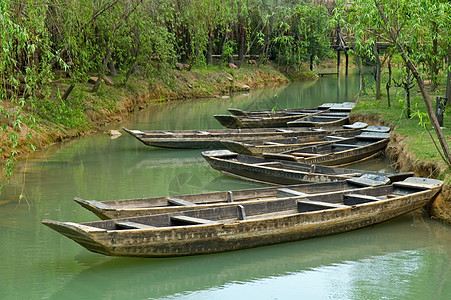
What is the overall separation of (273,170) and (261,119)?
7.18 meters

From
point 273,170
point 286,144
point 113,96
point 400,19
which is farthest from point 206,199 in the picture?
point 113,96

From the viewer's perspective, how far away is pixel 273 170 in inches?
435

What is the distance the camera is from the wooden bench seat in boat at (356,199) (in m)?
8.85

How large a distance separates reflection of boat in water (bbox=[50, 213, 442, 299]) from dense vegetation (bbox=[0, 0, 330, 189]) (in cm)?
217

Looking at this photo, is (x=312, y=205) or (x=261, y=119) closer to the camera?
(x=312, y=205)

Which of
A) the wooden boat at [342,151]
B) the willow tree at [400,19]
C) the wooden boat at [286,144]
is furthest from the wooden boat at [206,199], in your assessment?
the wooden boat at [286,144]

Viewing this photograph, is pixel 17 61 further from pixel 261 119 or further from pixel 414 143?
pixel 261 119

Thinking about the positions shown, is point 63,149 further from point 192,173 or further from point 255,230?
point 255,230

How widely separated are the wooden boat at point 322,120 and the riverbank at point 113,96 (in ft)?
20.8

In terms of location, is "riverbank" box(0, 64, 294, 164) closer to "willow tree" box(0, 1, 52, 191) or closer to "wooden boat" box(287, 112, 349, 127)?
"willow tree" box(0, 1, 52, 191)

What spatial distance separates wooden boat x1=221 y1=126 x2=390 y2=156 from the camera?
510 inches

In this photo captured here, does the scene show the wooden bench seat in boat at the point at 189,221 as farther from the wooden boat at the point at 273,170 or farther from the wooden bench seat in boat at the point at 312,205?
the wooden boat at the point at 273,170

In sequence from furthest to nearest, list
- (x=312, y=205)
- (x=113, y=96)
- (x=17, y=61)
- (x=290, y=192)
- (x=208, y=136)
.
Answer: (x=113, y=96), (x=208, y=136), (x=17, y=61), (x=290, y=192), (x=312, y=205)

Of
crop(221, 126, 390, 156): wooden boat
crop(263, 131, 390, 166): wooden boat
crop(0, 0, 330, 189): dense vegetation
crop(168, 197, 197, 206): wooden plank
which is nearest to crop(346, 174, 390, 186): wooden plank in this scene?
crop(263, 131, 390, 166): wooden boat
